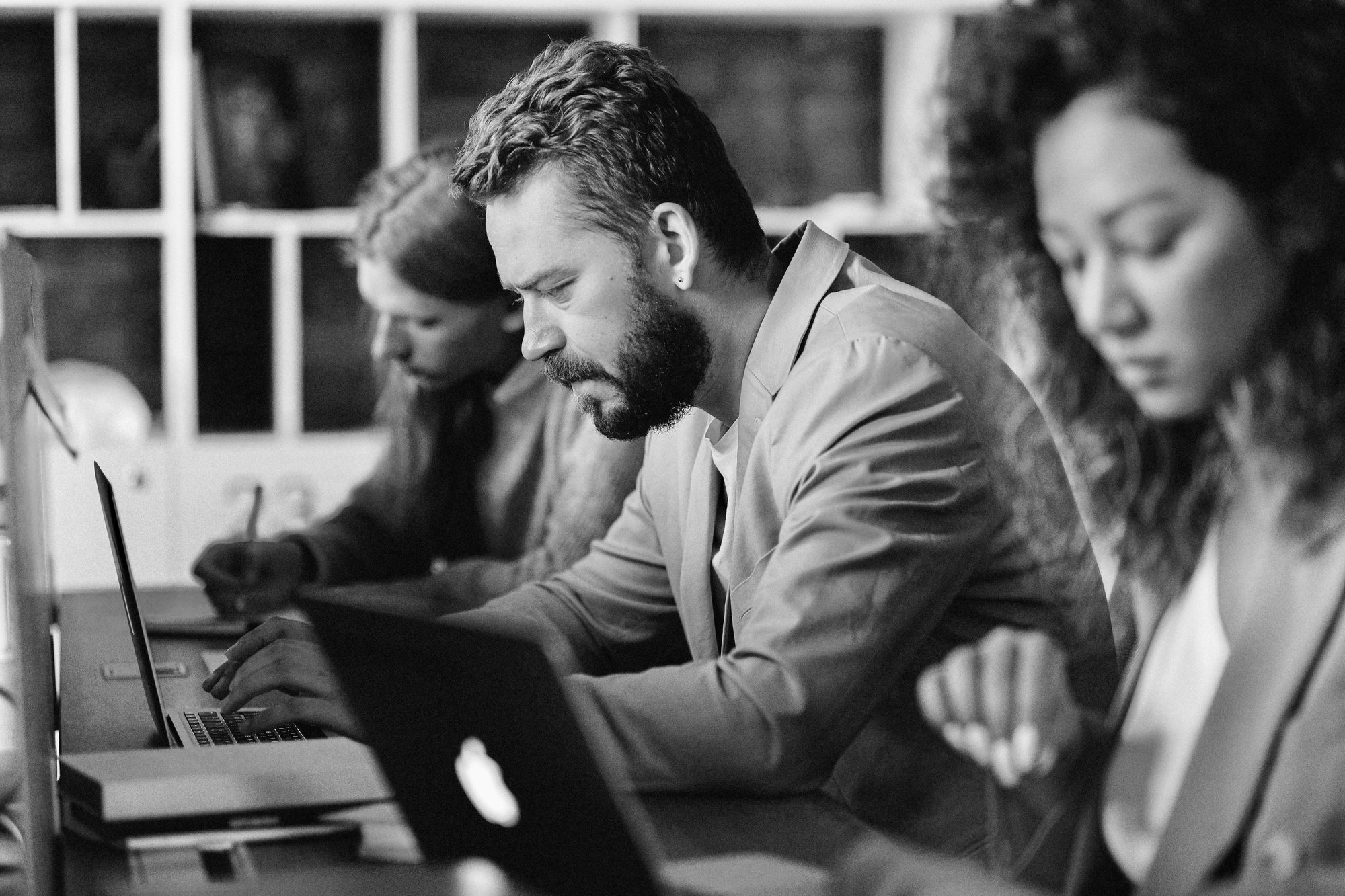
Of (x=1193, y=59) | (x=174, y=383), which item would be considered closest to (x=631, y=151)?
(x=1193, y=59)

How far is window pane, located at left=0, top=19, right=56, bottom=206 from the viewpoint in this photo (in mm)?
3578

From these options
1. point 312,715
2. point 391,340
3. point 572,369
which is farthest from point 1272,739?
point 391,340

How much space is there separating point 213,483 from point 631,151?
7.11 feet

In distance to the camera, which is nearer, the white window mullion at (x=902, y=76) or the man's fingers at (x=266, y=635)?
the man's fingers at (x=266, y=635)

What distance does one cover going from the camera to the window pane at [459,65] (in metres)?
3.68

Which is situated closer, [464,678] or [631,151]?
[464,678]

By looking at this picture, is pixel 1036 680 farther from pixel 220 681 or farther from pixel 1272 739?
pixel 220 681

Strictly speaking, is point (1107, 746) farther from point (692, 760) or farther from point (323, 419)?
point (323, 419)

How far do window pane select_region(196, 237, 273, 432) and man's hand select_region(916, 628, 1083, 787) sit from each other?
295cm

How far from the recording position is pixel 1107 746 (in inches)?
40.3

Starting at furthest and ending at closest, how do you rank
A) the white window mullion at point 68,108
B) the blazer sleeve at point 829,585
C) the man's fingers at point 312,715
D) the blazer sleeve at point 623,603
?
the white window mullion at point 68,108 < the blazer sleeve at point 623,603 < the man's fingers at point 312,715 < the blazer sleeve at point 829,585

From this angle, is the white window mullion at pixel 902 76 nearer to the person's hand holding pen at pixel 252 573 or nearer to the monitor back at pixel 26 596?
the person's hand holding pen at pixel 252 573

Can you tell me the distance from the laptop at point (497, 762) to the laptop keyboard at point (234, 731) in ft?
1.53

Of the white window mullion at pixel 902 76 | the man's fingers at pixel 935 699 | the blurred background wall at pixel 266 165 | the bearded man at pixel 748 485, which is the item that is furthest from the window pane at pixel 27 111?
the man's fingers at pixel 935 699
